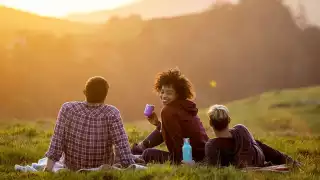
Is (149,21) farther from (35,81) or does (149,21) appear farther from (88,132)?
(88,132)

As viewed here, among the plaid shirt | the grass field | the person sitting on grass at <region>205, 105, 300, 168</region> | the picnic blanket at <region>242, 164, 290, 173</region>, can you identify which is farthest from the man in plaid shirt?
the picnic blanket at <region>242, 164, 290, 173</region>

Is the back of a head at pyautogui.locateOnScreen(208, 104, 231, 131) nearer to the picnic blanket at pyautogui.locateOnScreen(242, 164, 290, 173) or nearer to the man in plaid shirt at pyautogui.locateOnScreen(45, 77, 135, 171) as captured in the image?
the picnic blanket at pyautogui.locateOnScreen(242, 164, 290, 173)

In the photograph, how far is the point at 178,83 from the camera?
789 cm

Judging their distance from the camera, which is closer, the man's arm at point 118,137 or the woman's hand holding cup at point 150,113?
the man's arm at point 118,137

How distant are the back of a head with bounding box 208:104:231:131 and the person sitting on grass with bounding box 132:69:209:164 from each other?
0.76 m

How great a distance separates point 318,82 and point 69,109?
1105 inches

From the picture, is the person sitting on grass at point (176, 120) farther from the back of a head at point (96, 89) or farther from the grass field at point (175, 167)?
the back of a head at point (96, 89)

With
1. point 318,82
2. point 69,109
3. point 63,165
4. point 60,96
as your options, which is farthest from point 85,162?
point 318,82

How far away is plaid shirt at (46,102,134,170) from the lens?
6.77 metres

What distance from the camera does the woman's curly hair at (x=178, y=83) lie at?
7.89m

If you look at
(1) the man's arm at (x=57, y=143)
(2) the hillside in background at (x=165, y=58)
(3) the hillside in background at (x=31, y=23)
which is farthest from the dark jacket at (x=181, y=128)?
(3) the hillside in background at (x=31, y=23)

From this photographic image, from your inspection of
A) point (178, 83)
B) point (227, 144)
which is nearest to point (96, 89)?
point (178, 83)

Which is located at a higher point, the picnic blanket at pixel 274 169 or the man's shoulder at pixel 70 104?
the man's shoulder at pixel 70 104

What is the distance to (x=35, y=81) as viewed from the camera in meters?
28.5
